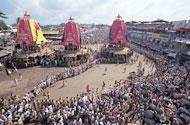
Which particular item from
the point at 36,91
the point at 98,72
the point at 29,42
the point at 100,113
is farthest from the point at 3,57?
the point at 100,113

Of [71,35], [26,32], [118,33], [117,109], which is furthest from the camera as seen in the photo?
[118,33]

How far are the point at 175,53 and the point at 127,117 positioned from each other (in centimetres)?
2071

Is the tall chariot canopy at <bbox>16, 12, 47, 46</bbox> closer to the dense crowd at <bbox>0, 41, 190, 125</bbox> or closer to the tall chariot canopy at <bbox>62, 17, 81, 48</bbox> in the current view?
the tall chariot canopy at <bbox>62, 17, 81, 48</bbox>

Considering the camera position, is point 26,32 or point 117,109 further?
point 26,32

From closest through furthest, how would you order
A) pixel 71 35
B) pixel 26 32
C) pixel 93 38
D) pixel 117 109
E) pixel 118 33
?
pixel 117 109, pixel 26 32, pixel 71 35, pixel 118 33, pixel 93 38

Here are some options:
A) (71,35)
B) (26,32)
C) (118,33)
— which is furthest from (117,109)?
(118,33)

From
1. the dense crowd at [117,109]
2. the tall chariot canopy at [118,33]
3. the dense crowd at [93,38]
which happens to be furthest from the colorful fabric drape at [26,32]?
the dense crowd at [93,38]

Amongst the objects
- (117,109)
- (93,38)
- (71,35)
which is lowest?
(93,38)

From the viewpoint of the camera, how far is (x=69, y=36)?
125 feet

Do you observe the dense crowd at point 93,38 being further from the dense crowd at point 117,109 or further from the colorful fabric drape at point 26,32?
the dense crowd at point 117,109

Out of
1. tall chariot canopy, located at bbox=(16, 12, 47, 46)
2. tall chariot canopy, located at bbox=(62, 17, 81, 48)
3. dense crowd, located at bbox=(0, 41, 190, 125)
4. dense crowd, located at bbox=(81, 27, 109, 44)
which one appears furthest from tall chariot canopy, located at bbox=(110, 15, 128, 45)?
dense crowd, located at bbox=(81, 27, 109, 44)

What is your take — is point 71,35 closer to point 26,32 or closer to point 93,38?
point 26,32

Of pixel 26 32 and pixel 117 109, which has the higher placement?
pixel 26 32

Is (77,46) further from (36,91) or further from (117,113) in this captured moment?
(117,113)
